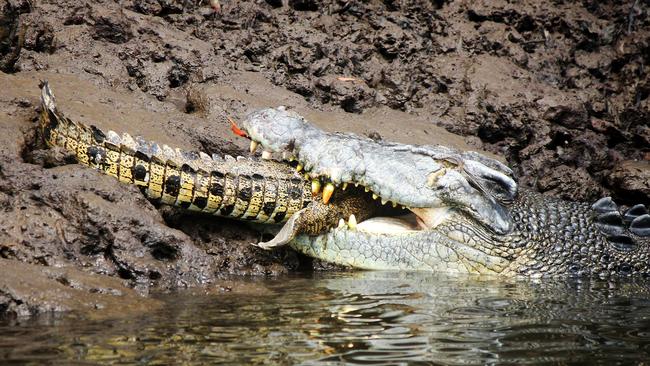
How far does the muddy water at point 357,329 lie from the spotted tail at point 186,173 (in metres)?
0.67

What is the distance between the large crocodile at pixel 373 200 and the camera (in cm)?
568

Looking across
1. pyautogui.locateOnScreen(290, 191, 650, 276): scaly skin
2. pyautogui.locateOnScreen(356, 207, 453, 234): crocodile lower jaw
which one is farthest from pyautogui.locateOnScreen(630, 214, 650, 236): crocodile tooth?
pyautogui.locateOnScreen(356, 207, 453, 234): crocodile lower jaw

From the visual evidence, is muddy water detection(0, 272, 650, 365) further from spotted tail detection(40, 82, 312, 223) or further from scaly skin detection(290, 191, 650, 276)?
spotted tail detection(40, 82, 312, 223)

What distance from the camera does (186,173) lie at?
5719 mm

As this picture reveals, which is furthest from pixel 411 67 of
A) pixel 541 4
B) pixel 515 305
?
pixel 515 305

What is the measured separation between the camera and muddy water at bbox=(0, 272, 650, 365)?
3.58m

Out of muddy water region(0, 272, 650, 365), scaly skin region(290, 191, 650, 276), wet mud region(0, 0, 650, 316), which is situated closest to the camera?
muddy water region(0, 272, 650, 365)

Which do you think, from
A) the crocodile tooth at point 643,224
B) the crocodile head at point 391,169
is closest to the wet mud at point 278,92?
the crocodile head at point 391,169

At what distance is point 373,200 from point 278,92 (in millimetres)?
2304

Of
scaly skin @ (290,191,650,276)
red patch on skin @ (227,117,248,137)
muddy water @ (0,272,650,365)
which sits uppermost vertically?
red patch on skin @ (227,117,248,137)

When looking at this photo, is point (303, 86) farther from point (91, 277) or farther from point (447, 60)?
point (91, 277)

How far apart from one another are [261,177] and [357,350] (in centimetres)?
248

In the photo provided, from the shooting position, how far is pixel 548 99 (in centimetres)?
894

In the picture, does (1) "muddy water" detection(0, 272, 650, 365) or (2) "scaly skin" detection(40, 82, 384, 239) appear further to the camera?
(2) "scaly skin" detection(40, 82, 384, 239)
